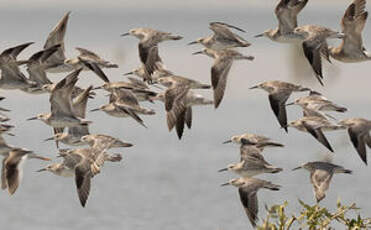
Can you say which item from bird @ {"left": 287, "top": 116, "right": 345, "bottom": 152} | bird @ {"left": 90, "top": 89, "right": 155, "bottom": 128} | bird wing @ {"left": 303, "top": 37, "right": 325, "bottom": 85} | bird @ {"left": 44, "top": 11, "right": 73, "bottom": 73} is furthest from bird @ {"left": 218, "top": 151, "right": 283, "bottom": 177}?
bird @ {"left": 44, "top": 11, "right": 73, "bottom": 73}

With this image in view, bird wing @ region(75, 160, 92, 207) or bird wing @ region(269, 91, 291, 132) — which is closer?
bird wing @ region(75, 160, 92, 207)

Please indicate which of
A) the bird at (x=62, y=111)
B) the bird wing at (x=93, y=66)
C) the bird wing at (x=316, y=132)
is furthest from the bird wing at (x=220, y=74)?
the bird at (x=62, y=111)

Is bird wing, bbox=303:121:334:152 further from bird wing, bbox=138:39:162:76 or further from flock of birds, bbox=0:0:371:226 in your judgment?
bird wing, bbox=138:39:162:76

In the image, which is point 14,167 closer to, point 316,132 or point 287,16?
point 316,132

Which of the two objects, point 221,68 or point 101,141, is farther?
point 221,68

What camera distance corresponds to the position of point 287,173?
7994 cm

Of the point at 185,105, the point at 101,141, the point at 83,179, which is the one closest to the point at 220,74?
the point at 185,105

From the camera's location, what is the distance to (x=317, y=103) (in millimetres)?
15141

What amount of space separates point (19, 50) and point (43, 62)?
45.3 inches

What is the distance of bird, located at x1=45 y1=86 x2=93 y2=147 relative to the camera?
15.9 metres

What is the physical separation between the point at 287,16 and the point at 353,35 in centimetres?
130

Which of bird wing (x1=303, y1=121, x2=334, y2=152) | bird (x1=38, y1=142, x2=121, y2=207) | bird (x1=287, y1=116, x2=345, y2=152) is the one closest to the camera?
bird (x1=38, y1=142, x2=121, y2=207)

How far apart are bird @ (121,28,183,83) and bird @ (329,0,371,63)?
8.13 ft

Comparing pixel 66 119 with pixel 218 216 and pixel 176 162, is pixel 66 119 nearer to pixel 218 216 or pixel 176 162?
pixel 218 216
